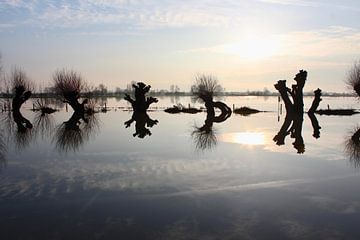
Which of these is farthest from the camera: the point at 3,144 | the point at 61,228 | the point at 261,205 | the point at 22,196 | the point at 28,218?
the point at 3,144

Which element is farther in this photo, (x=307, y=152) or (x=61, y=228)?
(x=307, y=152)

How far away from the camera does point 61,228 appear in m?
7.96

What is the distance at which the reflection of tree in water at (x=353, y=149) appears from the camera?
1576 cm

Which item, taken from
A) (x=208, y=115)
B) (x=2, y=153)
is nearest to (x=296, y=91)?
(x=208, y=115)

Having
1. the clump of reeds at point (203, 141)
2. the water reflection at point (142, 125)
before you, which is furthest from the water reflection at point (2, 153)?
the clump of reeds at point (203, 141)

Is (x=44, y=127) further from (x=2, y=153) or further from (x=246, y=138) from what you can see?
(x=246, y=138)

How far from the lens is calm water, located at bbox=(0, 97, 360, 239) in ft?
26.2

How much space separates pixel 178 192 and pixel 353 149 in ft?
38.0

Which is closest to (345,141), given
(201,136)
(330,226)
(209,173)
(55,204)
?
(201,136)

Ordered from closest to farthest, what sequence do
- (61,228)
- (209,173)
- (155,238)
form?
1. (155,238)
2. (61,228)
3. (209,173)

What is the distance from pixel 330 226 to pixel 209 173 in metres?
5.56

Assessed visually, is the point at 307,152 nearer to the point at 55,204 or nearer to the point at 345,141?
the point at 345,141

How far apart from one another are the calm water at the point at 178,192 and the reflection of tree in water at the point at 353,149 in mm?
69

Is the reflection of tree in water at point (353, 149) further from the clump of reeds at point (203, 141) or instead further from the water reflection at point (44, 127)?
the water reflection at point (44, 127)
